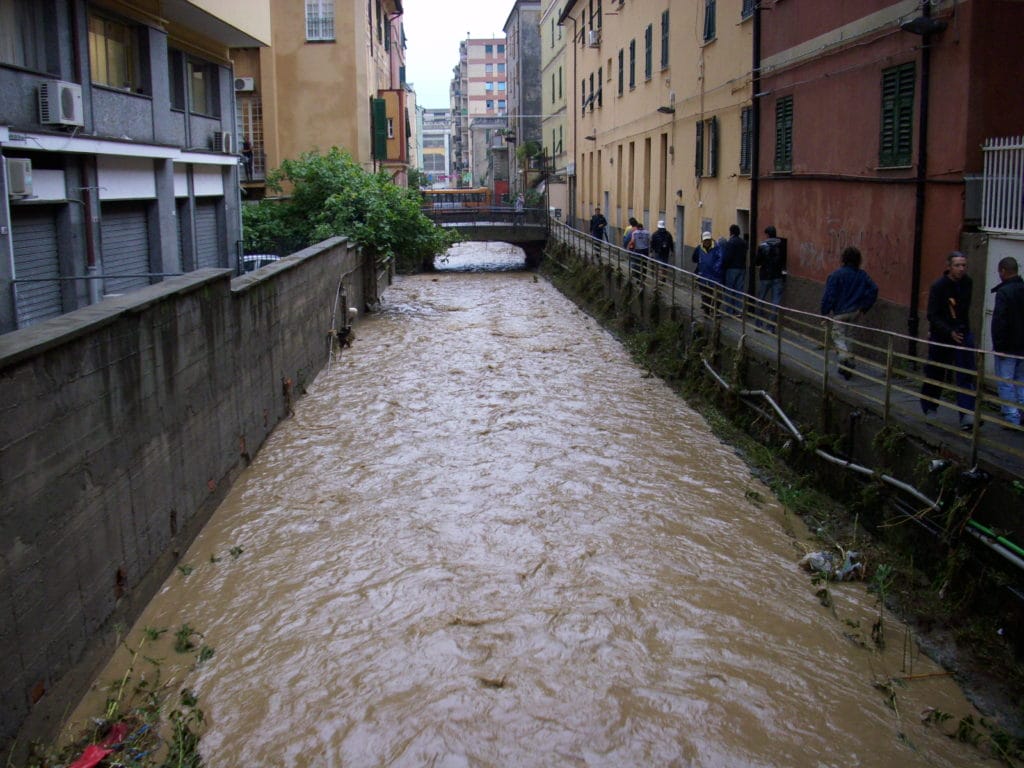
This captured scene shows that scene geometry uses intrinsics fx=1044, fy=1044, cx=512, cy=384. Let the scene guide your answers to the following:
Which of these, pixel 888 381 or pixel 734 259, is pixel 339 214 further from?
pixel 888 381

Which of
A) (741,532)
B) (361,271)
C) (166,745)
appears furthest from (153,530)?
(361,271)

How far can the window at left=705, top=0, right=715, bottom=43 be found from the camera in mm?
21391

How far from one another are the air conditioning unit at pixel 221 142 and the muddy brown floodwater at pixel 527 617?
951 centimetres

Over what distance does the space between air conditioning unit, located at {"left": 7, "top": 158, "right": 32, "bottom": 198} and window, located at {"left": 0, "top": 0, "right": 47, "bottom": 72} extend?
4.69 ft

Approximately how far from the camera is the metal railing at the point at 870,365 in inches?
318

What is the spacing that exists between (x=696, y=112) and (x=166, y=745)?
1955 centimetres

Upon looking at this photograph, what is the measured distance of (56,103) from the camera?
13.3m

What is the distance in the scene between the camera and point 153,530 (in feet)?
27.9

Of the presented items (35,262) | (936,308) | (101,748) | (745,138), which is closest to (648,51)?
(745,138)

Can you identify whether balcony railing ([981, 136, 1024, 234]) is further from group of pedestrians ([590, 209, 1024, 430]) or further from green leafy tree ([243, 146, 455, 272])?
green leafy tree ([243, 146, 455, 272])

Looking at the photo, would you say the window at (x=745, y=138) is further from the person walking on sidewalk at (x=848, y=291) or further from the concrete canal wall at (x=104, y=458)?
the concrete canal wall at (x=104, y=458)

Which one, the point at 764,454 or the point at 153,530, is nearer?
the point at 153,530

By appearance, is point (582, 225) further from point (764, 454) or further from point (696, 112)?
point (764, 454)

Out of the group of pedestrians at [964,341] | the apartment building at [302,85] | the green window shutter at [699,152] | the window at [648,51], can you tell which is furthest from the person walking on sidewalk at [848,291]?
the apartment building at [302,85]
